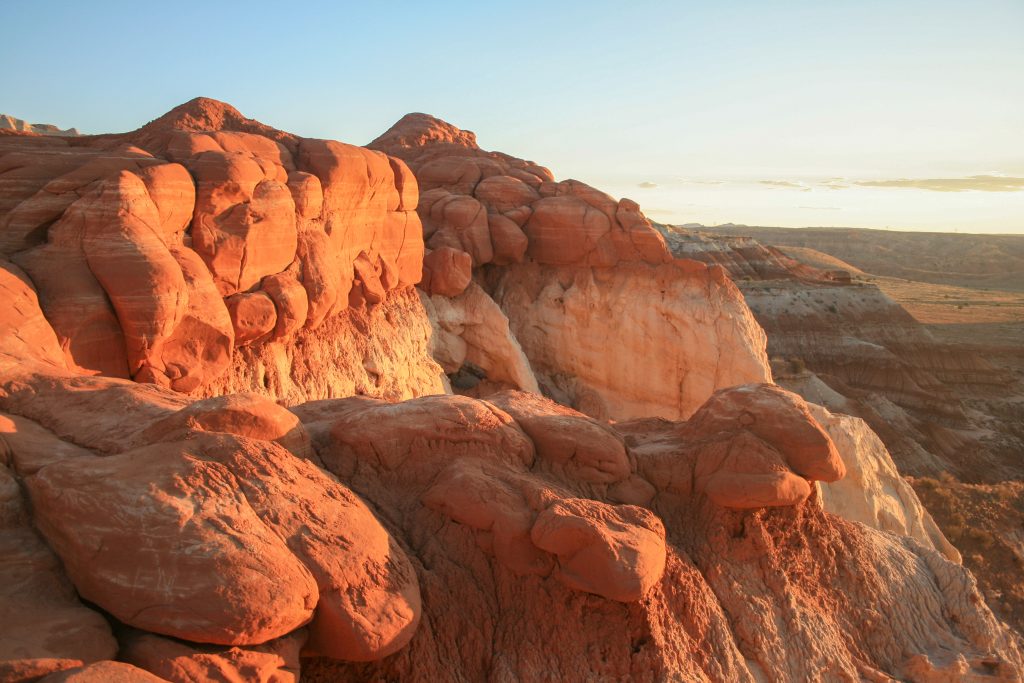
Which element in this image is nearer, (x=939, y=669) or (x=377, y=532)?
(x=377, y=532)

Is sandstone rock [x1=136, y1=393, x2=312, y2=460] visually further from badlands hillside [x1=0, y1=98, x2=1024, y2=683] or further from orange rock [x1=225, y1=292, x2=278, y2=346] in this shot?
orange rock [x1=225, y1=292, x2=278, y2=346]

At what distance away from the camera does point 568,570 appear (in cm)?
591

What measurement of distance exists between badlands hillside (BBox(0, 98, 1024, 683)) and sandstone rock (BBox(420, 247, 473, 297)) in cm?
336

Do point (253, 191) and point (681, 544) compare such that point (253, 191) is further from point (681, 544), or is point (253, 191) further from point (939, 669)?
point (939, 669)

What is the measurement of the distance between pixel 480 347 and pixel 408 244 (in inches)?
140

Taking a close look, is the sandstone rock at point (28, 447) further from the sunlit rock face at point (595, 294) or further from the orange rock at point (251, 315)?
the sunlit rock face at point (595, 294)

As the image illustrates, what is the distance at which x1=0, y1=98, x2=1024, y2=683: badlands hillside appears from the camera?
446cm

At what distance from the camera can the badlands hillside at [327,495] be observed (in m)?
4.46

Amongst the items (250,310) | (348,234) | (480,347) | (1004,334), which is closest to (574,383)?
(480,347)

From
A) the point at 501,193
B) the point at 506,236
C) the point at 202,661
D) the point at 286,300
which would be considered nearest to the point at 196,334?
the point at 286,300

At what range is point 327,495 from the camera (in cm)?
546

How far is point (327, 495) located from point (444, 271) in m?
12.6

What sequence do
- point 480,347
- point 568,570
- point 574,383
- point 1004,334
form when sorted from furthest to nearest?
point 1004,334
point 574,383
point 480,347
point 568,570

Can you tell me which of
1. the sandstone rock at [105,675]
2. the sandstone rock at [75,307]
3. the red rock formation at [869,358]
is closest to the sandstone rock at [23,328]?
the sandstone rock at [75,307]
